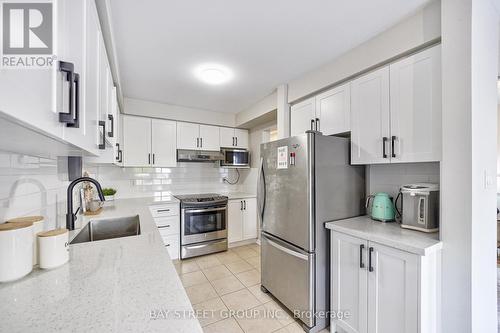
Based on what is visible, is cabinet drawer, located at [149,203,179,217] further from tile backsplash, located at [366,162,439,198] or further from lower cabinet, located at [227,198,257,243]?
tile backsplash, located at [366,162,439,198]

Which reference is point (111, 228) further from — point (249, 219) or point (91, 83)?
point (249, 219)

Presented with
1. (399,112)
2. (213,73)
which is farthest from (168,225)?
(399,112)

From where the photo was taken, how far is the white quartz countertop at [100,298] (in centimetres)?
57

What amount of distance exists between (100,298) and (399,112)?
2.05 metres

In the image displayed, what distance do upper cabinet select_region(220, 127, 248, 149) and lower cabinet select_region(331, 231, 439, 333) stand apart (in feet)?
8.64

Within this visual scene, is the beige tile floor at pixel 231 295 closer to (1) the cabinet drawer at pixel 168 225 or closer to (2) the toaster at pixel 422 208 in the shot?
(1) the cabinet drawer at pixel 168 225

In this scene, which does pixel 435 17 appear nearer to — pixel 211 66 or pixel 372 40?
pixel 372 40

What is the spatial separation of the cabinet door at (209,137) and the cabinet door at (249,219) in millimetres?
1120

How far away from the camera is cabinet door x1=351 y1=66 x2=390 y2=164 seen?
5.59 feet

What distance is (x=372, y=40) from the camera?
5.80 feet

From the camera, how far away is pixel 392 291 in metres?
1.37

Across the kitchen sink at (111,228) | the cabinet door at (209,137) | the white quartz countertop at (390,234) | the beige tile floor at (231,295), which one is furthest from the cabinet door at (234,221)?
the white quartz countertop at (390,234)

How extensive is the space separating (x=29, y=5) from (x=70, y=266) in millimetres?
938

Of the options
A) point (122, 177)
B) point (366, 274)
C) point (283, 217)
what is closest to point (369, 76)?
point (283, 217)
